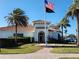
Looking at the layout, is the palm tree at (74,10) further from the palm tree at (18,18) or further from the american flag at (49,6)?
the palm tree at (18,18)

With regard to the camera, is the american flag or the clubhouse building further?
the clubhouse building

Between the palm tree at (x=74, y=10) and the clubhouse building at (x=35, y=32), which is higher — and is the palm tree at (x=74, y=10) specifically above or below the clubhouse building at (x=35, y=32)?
above

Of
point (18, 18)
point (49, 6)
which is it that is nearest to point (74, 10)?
point (49, 6)

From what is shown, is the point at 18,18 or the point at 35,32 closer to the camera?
the point at 18,18

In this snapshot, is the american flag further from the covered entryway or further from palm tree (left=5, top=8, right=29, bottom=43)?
the covered entryway

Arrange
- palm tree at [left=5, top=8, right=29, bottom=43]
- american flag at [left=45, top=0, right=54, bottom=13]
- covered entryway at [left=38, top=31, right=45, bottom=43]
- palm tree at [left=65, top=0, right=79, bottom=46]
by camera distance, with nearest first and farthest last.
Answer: american flag at [left=45, top=0, right=54, bottom=13] → palm tree at [left=65, top=0, right=79, bottom=46] → palm tree at [left=5, top=8, right=29, bottom=43] → covered entryway at [left=38, top=31, right=45, bottom=43]

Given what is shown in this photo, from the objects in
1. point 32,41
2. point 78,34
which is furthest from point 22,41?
point 78,34

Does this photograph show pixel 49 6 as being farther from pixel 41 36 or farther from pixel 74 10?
pixel 41 36

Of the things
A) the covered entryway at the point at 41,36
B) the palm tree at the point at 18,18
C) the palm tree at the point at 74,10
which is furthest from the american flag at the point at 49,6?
the covered entryway at the point at 41,36

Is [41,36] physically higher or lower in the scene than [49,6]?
lower

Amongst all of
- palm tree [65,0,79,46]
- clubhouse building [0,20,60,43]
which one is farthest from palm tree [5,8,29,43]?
palm tree [65,0,79,46]

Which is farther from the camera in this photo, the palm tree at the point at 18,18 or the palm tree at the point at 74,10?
the palm tree at the point at 18,18

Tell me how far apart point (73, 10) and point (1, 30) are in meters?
38.2

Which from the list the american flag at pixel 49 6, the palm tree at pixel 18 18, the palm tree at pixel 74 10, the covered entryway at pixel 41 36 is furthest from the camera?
the covered entryway at pixel 41 36
